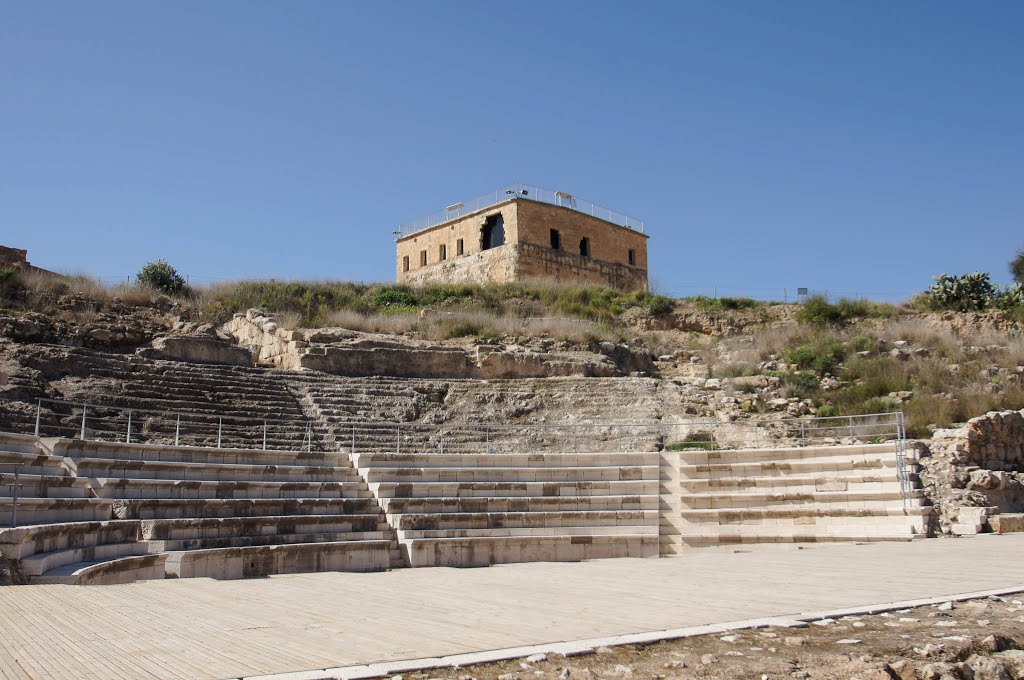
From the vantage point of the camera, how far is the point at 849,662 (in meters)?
4.87

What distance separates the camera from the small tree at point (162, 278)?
27531mm

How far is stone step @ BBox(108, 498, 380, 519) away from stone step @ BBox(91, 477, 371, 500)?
30 cm

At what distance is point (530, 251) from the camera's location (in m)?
36.6

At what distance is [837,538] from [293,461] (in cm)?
861

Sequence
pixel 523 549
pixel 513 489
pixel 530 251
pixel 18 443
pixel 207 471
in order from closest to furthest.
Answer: pixel 18 443
pixel 207 471
pixel 523 549
pixel 513 489
pixel 530 251

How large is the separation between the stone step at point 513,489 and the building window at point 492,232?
23.4m

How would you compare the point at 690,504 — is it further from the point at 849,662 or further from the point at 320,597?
the point at 849,662

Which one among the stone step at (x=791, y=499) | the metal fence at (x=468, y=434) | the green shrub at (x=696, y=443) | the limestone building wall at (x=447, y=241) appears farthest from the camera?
the limestone building wall at (x=447, y=241)

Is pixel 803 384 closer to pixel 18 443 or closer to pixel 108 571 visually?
pixel 108 571

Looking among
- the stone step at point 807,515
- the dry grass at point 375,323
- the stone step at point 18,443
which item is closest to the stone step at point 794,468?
the stone step at point 807,515

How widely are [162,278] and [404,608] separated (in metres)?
24.1

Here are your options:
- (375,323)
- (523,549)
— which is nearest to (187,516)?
(523,549)

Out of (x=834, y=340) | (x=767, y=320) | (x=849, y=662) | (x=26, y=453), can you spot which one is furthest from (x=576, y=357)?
(x=849, y=662)

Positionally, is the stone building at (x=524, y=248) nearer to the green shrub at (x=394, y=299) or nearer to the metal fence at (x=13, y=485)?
the green shrub at (x=394, y=299)
